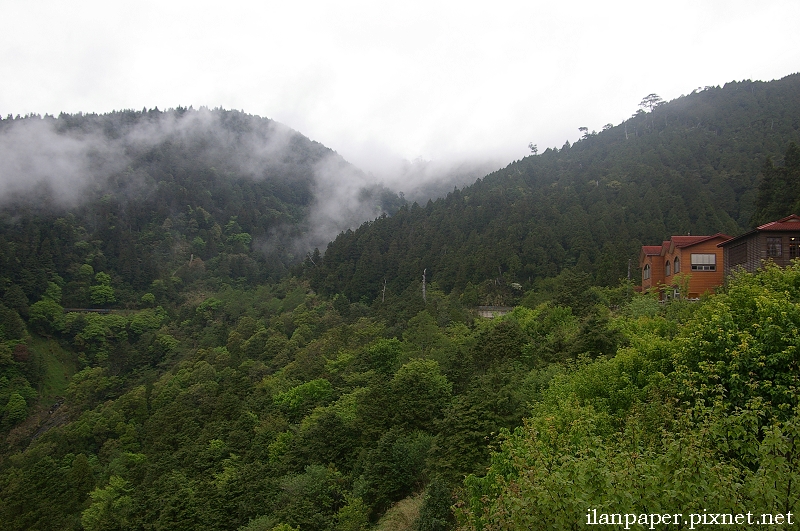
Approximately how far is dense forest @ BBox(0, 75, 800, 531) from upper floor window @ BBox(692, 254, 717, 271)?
13.9 ft

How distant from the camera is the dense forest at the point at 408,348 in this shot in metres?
9.70

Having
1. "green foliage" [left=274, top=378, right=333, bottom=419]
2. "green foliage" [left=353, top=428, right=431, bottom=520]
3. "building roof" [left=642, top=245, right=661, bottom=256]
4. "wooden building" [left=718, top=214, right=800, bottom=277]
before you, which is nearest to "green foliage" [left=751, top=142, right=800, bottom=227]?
"building roof" [left=642, top=245, right=661, bottom=256]

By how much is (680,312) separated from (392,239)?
5257cm

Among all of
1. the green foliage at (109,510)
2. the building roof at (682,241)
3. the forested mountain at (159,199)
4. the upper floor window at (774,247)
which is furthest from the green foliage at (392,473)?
the forested mountain at (159,199)

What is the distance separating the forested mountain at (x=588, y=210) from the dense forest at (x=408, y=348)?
41 centimetres

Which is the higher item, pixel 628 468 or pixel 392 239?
pixel 392 239

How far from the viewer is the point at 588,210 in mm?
60000

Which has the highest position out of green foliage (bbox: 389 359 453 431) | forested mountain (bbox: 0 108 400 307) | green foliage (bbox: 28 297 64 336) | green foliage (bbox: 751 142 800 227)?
forested mountain (bbox: 0 108 400 307)

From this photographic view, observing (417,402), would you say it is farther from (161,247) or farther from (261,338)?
(161,247)

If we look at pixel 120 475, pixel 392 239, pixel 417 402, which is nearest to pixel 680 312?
pixel 417 402

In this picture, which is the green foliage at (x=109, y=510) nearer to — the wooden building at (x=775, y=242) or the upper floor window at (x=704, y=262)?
the wooden building at (x=775, y=242)

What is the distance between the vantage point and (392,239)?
70938 mm

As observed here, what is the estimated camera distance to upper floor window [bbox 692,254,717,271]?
1142 inches

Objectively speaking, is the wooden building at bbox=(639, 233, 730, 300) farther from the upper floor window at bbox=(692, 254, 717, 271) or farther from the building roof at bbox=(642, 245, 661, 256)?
the building roof at bbox=(642, 245, 661, 256)
